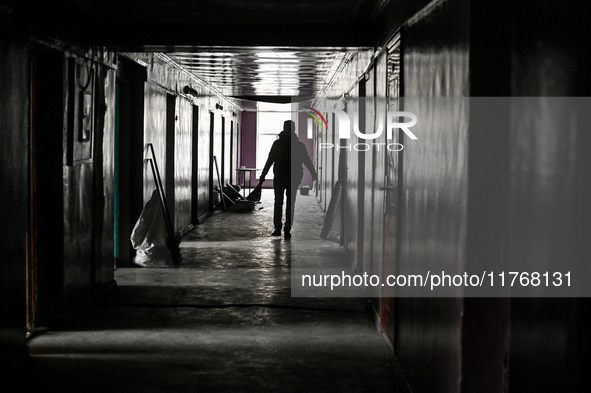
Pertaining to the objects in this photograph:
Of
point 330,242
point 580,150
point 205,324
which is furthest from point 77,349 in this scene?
point 330,242

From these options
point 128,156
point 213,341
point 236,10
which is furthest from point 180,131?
point 213,341

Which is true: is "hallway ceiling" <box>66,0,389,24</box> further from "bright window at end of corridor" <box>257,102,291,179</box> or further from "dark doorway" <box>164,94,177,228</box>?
"bright window at end of corridor" <box>257,102,291,179</box>

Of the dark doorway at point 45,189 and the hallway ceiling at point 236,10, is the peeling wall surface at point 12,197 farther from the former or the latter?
the hallway ceiling at point 236,10

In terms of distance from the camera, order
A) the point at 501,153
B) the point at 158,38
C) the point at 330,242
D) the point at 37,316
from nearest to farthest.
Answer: the point at 501,153
the point at 37,316
the point at 158,38
the point at 330,242

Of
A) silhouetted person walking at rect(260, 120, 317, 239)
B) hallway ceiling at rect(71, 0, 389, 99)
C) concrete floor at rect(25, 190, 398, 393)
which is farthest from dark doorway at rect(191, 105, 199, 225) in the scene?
hallway ceiling at rect(71, 0, 389, 99)

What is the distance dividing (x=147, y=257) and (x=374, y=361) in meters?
3.81

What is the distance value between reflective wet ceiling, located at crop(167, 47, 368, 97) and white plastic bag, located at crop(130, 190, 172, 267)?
1900mm

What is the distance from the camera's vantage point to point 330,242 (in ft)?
30.6

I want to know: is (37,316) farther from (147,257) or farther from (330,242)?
(330,242)

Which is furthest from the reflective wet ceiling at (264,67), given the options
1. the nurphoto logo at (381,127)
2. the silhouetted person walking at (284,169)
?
the silhouetted person walking at (284,169)

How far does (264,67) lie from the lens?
962 cm

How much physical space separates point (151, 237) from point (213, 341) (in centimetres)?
301

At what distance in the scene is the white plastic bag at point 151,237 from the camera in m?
7.13

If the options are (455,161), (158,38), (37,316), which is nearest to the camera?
(455,161)
